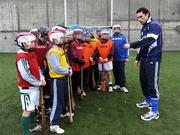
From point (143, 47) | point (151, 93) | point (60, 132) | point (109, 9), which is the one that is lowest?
point (60, 132)

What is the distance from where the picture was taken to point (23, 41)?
170 inches

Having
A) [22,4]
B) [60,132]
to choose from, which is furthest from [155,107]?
[22,4]

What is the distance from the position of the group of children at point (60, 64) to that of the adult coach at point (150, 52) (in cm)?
124

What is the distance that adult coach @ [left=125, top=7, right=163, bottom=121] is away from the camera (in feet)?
16.6

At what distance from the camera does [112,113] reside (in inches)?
224

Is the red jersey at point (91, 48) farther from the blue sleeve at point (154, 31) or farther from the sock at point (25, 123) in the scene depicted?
the sock at point (25, 123)

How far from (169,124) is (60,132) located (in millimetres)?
1836

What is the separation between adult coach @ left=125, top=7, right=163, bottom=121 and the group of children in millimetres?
1243

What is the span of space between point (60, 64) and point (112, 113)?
159cm

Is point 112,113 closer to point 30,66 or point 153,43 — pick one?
point 153,43

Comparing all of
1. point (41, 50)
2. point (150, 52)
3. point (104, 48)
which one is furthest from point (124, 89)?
point (41, 50)

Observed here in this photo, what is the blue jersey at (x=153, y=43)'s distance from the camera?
16.5ft

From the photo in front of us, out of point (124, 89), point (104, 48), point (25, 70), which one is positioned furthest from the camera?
point (124, 89)

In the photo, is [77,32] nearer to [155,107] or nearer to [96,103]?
[96,103]
